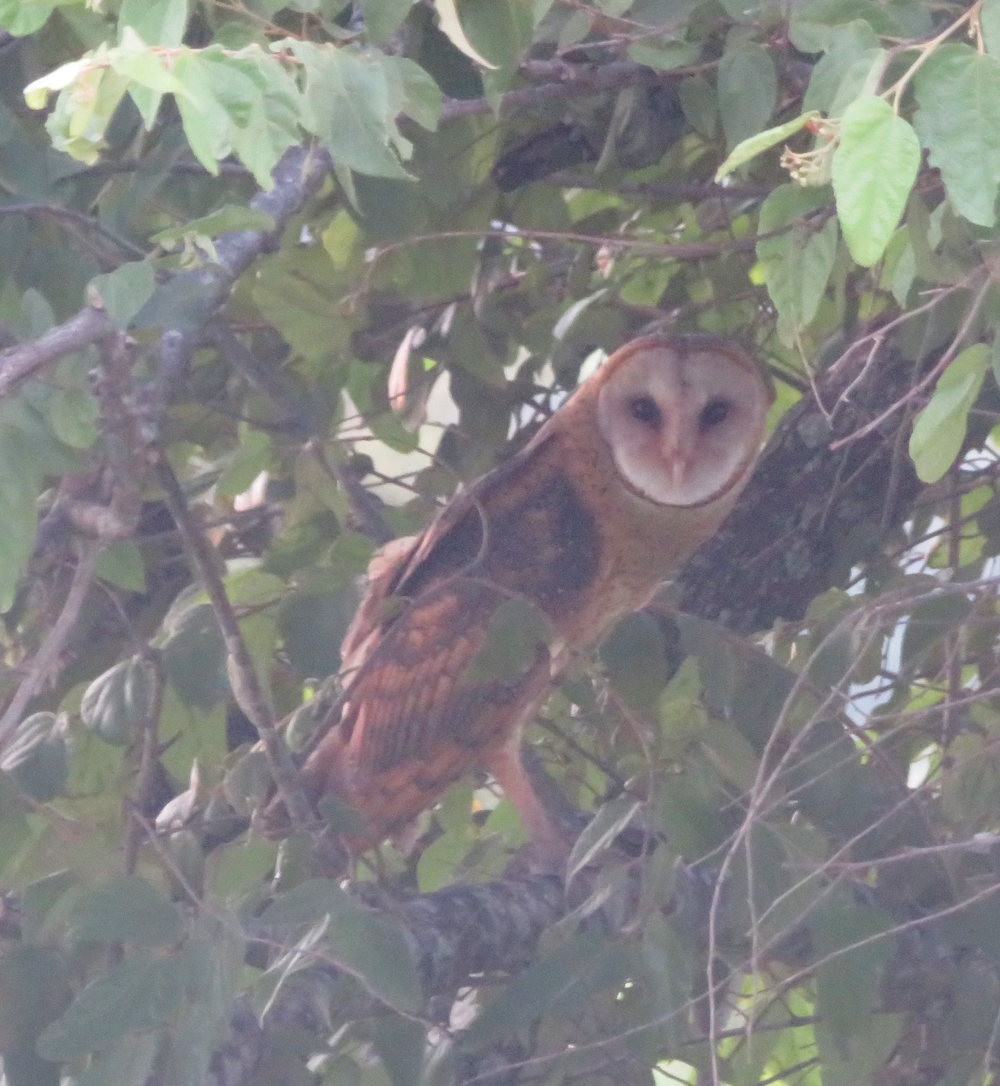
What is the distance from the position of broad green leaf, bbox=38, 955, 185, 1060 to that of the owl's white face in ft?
4.81

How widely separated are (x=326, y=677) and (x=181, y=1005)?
69 centimetres

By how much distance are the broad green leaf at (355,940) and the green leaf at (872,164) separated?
0.82 meters

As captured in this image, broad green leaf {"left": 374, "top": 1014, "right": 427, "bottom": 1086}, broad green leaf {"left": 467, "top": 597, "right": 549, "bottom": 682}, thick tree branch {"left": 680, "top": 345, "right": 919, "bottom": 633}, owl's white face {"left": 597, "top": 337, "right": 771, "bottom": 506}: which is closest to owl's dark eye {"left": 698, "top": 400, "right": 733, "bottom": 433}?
owl's white face {"left": 597, "top": 337, "right": 771, "bottom": 506}

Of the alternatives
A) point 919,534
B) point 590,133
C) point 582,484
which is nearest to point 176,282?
point 590,133

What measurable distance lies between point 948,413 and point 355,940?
2.32 feet

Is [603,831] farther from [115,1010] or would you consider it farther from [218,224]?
[218,224]

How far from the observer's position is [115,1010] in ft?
4.38

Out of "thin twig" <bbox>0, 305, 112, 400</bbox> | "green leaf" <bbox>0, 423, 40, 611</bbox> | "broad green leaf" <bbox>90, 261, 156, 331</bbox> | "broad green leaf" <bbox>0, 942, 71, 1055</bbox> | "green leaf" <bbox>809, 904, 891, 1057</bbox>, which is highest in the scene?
"broad green leaf" <bbox>90, 261, 156, 331</bbox>

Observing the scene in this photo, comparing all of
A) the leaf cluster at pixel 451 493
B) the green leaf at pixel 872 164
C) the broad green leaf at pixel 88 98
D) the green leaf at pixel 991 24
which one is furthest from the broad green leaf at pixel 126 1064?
the green leaf at pixel 991 24

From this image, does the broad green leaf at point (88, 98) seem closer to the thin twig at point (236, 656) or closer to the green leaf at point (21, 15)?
the green leaf at point (21, 15)

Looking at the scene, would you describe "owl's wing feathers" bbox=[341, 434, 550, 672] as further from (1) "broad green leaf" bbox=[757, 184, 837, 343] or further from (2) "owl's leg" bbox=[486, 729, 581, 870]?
(1) "broad green leaf" bbox=[757, 184, 837, 343]

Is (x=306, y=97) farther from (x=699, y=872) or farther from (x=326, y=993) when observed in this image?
(x=699, y=872)

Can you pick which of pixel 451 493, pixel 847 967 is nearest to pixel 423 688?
pixel 451 493

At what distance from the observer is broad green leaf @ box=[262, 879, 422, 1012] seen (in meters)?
1.43
